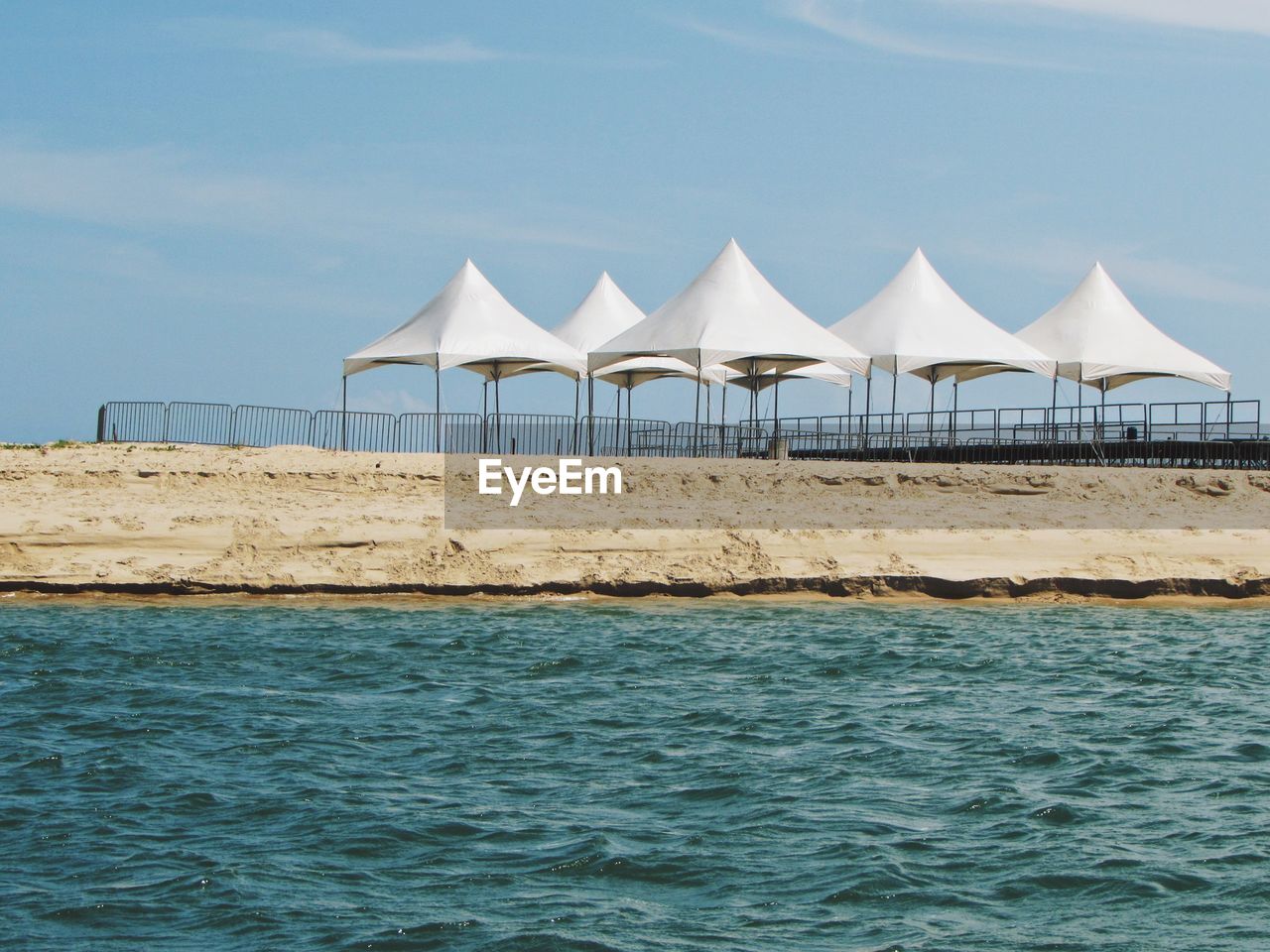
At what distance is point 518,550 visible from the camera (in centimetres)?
2122

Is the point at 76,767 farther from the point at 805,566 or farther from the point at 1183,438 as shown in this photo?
the point at 1183,438

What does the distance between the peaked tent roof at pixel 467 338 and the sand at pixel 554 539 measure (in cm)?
529

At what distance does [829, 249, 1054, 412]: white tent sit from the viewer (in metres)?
29.5

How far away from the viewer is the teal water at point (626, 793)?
7.14 m

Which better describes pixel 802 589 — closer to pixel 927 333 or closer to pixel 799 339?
pixel 799 339

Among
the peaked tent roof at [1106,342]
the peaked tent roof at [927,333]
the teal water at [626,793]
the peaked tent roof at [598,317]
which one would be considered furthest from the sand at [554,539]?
the peaked tent roof at [598,317]

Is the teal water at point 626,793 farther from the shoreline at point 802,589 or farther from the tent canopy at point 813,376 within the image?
the tent canopy at point 813,376

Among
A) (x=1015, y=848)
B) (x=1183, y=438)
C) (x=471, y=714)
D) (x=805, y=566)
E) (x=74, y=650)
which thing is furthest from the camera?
(x=1183, y=438)

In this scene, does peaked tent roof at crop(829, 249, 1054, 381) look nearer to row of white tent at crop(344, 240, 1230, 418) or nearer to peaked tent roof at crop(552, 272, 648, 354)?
row of white tent at crop(344, 240, 1230, 418)

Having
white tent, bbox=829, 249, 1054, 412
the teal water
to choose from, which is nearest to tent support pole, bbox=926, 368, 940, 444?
white tent, bbox=829, 249, 1054, 412

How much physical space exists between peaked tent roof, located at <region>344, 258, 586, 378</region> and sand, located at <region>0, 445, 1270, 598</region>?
208 inches


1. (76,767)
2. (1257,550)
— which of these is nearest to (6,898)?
(76,767)

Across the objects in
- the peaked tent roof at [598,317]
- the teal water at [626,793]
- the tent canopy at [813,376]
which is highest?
the peaked tent roof at [598,317]

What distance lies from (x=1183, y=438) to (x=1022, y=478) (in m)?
6.82
